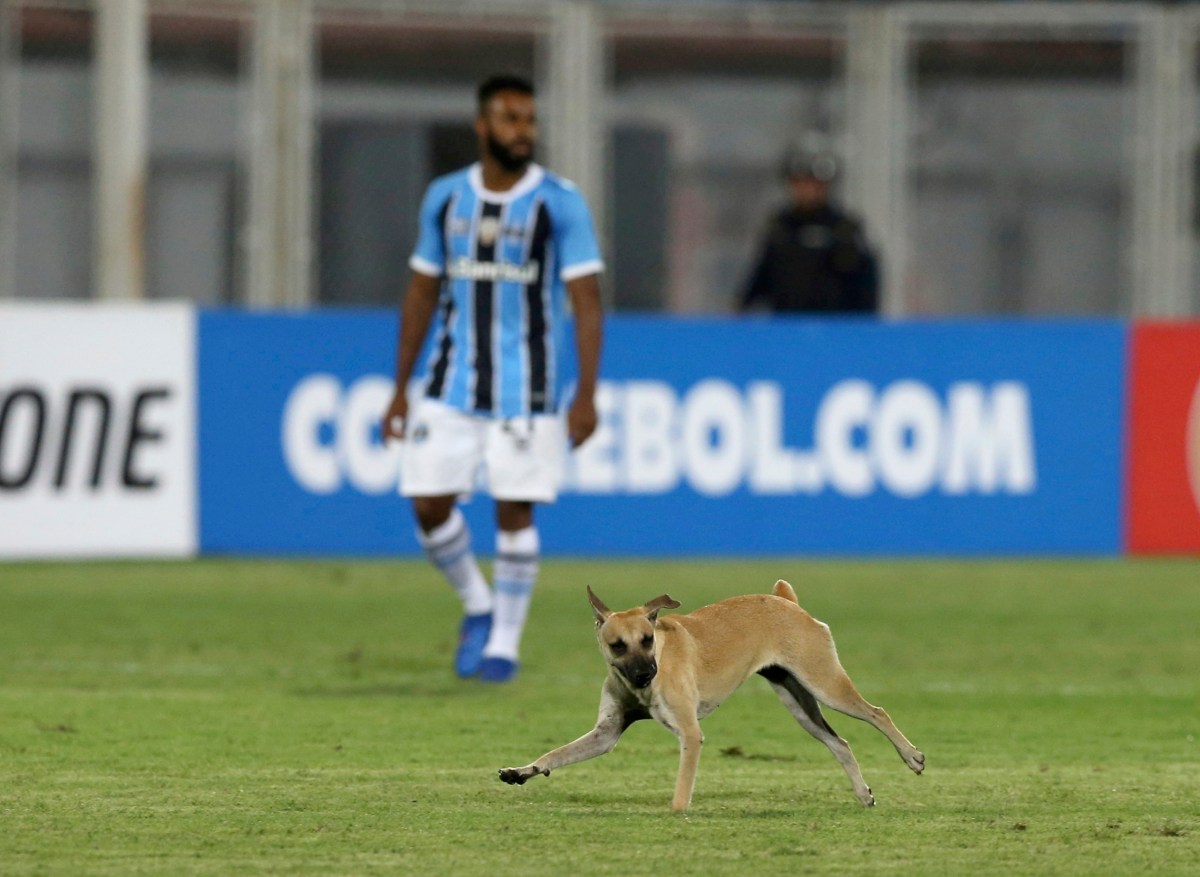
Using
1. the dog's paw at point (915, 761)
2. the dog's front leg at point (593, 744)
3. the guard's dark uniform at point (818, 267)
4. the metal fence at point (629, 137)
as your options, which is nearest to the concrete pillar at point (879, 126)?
the metal fence at point (629, 137)

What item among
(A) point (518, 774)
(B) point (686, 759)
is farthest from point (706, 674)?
(A) point (518, 774)

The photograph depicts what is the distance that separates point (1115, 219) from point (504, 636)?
39.1 feet

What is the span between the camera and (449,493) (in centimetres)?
898

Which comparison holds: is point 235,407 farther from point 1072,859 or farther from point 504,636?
point 1072,859

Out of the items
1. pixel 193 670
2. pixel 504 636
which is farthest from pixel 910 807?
pixel 193 670

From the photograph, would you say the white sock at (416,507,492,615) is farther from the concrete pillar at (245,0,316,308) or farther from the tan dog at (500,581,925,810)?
the concrete pillar at (245,0,316,308)

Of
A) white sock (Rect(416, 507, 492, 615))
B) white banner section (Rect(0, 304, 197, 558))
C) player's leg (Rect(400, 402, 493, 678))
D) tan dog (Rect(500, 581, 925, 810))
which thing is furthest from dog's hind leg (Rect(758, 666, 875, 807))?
white banner section (Rect(0, 304, 197, 558))

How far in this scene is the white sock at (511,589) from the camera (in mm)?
9008

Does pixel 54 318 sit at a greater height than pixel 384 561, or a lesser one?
greater

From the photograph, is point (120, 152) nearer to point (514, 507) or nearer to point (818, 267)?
point (818, 267)

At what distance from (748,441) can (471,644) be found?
5068mm

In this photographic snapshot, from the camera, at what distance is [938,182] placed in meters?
19.5

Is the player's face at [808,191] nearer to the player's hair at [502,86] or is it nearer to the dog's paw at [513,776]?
the player's hair at [502,86]

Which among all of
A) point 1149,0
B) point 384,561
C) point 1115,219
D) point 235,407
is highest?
point 1149,0
